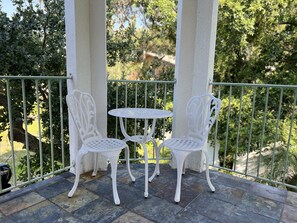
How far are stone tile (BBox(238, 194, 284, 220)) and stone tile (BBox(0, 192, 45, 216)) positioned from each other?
6.18ft

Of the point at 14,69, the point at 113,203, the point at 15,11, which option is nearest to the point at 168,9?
the point at 15,11

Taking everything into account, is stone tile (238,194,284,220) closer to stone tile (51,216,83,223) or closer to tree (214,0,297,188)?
stone tile (51,216,83,223)

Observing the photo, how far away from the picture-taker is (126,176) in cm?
270

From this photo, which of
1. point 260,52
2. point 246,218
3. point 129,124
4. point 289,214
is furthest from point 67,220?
point 260,52

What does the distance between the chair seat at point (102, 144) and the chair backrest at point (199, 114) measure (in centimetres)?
79

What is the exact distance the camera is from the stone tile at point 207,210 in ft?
6.41

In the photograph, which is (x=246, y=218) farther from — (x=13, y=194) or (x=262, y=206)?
(x=13, y=194)

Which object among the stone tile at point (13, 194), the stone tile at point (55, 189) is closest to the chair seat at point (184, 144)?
the stone tile at point (55, 189)

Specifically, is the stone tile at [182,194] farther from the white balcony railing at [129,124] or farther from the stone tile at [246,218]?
the white balcony railing at [129,124]

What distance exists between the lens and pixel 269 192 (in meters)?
2.43

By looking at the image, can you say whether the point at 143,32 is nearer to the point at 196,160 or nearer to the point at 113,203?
the point at 196,160

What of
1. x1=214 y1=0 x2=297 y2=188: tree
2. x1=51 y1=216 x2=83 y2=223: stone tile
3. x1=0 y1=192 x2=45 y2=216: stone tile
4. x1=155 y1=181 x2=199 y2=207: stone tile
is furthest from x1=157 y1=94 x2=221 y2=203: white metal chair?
x1=214 y1=0 x2=297 y2=188: tree

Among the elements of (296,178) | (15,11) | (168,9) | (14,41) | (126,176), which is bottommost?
(296,178)

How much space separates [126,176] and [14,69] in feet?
8.83
